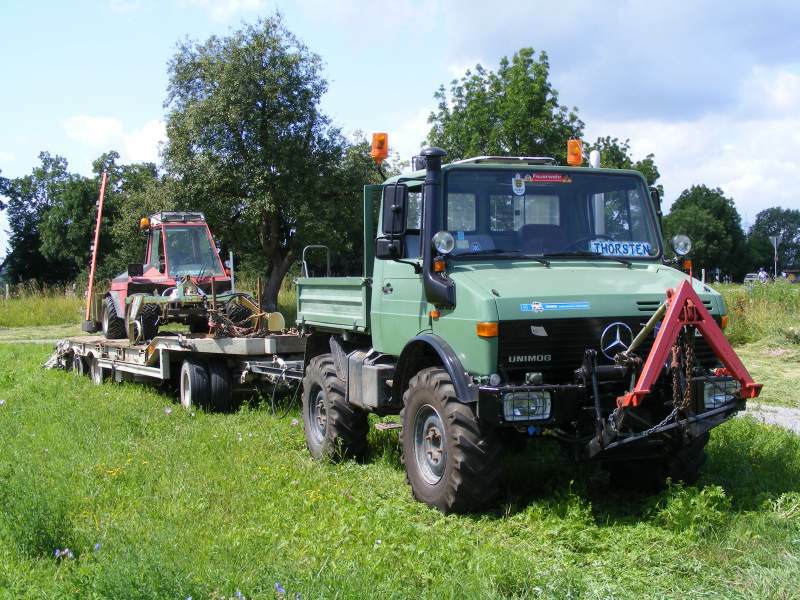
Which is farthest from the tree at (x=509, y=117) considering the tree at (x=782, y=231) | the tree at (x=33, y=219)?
the tree at (x=782, y=231)

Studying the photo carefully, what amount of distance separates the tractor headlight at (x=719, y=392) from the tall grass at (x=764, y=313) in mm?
11749

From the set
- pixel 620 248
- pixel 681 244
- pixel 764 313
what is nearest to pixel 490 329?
pixel 620 248

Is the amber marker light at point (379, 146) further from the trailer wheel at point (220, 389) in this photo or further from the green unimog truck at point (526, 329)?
the trailer wheel at point (220, 389)

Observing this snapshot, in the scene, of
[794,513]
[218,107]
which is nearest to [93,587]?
[794,513]

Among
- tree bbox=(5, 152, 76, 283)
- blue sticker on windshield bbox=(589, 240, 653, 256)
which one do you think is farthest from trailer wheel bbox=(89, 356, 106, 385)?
tree bbox=(5, 152, 76, 283)

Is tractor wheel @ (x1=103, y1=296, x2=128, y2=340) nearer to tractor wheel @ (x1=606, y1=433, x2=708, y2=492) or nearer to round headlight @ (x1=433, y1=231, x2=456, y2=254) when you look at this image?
round headlight @ (x1=433, y1=231, x2=456, y2=254)

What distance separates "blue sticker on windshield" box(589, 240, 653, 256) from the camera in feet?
21.2

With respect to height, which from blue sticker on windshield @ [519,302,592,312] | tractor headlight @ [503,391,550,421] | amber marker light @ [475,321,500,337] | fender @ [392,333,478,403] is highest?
blue sticker on windshield @ [519,302,592,312]

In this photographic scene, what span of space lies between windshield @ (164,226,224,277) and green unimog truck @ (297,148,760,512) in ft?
30.1

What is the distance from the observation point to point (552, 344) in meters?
5.48

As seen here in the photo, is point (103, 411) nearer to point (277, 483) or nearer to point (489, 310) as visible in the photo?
point (277, 483)

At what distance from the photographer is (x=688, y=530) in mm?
5141

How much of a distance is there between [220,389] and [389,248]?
4.74 metres

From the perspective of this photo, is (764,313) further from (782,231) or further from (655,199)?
(782,231)
